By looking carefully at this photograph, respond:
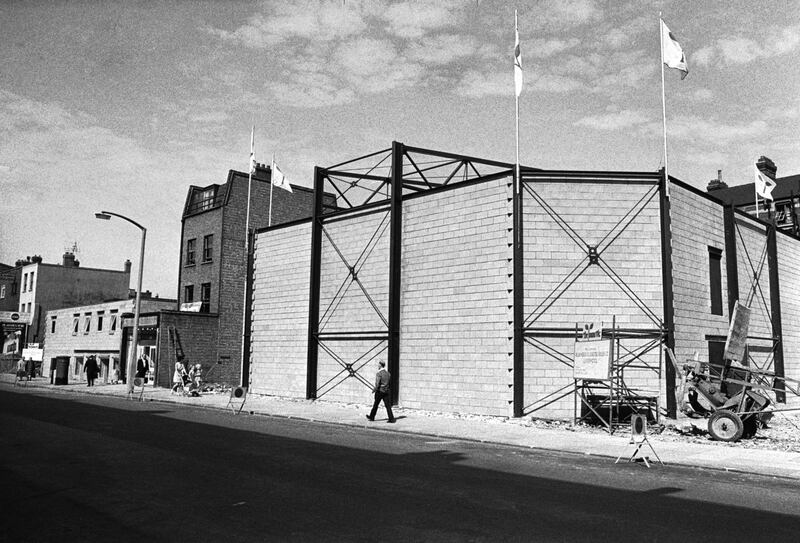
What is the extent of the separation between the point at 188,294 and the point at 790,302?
32.8 metres

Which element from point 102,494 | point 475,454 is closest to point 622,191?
point 475,454

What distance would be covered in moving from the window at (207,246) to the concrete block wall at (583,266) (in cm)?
2360

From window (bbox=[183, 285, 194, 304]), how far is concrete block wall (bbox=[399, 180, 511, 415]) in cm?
2076

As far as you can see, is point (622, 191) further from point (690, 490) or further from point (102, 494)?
point (102, 494)

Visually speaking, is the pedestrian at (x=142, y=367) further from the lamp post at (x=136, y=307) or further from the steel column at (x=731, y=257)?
the steel column at (x=731, y=257)

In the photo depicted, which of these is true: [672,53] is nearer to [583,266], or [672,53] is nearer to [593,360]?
[583,266]

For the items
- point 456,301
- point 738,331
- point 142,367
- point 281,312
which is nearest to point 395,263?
point 456,301

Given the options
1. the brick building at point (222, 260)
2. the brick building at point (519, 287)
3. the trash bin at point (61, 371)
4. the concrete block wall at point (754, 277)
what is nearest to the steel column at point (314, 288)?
the brick building at point (519, 287)

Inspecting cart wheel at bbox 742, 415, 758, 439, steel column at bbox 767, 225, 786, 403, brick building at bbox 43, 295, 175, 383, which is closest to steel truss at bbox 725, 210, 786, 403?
steel column at bbox 767, 225, 786, 403

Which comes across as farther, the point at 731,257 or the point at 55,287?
the point at 55,287

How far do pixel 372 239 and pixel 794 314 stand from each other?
66.7 ft

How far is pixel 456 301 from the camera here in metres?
22.1

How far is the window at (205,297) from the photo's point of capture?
3828 centimetres

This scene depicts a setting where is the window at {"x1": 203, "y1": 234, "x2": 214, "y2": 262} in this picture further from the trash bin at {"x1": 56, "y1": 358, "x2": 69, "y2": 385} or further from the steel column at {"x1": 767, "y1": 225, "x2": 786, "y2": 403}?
the steel column at {"x1": 767, "y1": 225, "x2": 786, "y2": 403}
